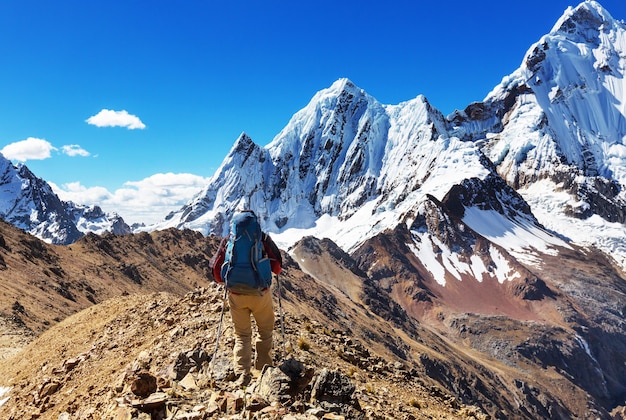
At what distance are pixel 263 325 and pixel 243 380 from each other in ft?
3.69

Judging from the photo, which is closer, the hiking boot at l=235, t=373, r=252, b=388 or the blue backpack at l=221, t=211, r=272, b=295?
the hiking boot at l=235, t=373, r=252, b=388

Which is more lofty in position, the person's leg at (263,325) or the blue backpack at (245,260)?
the blue backpack at (245,260)

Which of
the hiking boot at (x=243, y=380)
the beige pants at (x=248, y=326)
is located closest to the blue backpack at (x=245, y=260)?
the beige pants at (x=248, y=326)

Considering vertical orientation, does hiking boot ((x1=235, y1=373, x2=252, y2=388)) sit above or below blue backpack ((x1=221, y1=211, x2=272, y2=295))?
below

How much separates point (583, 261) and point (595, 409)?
79289 mm

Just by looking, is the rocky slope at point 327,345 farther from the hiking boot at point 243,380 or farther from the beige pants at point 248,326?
the beige pants at point 248,326

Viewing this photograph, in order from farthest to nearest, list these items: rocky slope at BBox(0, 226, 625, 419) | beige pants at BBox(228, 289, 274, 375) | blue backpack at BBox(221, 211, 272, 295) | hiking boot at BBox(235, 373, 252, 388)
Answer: beige pants at BBox(228, 289, 274, 375), blue backpack at BBox(221, 211, 272, 295), hiking boot at BBox(235, 373, 252, 388), rocky slope at BBox(0, 226, 625, 419)

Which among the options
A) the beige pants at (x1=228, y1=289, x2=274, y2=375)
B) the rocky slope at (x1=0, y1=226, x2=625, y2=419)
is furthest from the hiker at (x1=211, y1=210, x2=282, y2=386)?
the rocky slope at (x1=0, y1=226, x2=625, y2=419)

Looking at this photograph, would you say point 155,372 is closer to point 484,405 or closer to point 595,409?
point 484,405

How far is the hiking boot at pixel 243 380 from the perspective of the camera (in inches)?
347

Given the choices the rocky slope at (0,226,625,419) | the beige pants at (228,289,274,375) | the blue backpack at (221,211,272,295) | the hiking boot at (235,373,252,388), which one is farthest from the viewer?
the beige pants at (228,289,274,375)

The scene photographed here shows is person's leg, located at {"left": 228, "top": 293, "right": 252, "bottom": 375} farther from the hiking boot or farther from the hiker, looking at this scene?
the hiking boot

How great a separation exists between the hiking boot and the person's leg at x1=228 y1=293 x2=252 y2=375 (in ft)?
0.48

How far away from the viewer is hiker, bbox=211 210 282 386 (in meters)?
9.16
